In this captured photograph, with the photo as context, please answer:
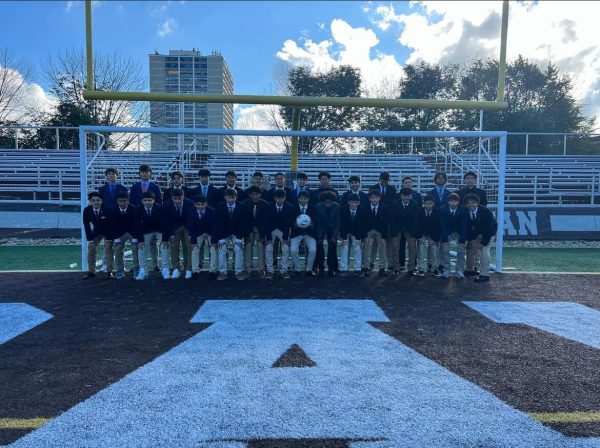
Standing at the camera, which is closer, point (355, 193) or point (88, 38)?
point (88, 38)

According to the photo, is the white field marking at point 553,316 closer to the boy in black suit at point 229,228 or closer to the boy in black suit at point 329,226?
the boy in black suit at point 329,226

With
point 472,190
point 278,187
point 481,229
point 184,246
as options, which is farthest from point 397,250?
point 184,246

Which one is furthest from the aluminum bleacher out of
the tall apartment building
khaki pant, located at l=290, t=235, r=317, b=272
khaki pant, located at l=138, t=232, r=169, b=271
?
the tall apartment building

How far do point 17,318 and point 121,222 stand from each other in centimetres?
240

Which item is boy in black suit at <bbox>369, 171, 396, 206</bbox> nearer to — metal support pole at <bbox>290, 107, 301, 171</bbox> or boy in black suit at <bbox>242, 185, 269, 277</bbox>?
metal support pole at <bbox>290, 107, 301, 171</bbox>

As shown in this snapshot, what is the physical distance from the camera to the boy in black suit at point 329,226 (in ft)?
22.9

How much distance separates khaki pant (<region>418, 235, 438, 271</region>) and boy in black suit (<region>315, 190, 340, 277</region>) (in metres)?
1.38

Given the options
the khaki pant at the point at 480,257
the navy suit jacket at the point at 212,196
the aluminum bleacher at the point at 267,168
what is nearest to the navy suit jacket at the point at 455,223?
the khaki pant at the point at 480,257

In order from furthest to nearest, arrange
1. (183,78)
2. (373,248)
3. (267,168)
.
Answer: (183,78)
(267,168)
(373,248)

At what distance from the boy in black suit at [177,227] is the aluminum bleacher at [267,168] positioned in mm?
2811

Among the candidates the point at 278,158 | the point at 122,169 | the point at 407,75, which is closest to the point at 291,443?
the point at 122,169

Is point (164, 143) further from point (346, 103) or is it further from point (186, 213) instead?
point (346, 103)

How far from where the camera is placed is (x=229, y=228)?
672 centimetres

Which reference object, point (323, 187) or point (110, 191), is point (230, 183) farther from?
point (110, 191)
